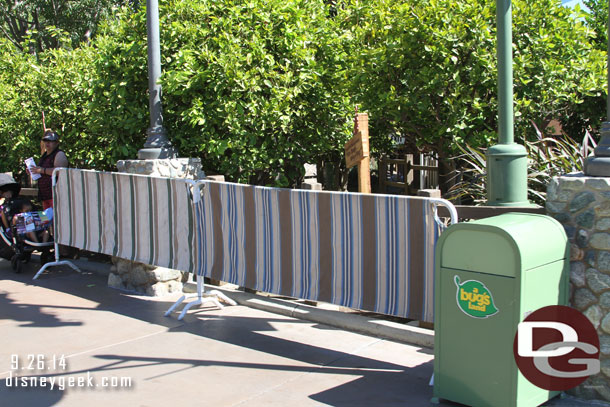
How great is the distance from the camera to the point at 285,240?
625cm

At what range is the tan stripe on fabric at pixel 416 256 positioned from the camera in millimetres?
5254

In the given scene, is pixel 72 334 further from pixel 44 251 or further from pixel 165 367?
pixel 44 251

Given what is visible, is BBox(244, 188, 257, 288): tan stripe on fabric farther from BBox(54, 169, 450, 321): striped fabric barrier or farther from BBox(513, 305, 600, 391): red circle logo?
BBox(513, 305, 600, 391): red circle logo

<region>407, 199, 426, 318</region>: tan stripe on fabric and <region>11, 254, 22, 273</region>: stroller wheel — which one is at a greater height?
<region>407, 199, 426, 318</region>: tan stripe on fabric

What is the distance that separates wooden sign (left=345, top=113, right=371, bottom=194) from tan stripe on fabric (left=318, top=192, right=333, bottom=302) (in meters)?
0.81

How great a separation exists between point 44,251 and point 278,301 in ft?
13.8

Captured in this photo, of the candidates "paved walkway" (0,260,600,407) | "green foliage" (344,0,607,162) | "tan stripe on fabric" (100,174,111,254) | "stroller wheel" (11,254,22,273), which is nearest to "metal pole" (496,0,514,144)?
"paved walkway" (0,260,600,407)

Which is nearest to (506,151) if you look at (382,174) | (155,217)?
(155,217)

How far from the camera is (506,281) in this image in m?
4.32

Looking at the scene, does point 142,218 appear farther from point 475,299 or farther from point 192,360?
point 475,299

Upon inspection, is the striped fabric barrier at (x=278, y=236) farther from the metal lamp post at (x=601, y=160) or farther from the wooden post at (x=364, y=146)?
the metal lamp post at (x=601, y=160)

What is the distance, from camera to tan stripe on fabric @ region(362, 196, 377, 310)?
5539 millimetres

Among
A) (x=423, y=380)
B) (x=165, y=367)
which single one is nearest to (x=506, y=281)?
(x=423, y=380)

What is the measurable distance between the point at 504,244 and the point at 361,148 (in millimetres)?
2440
